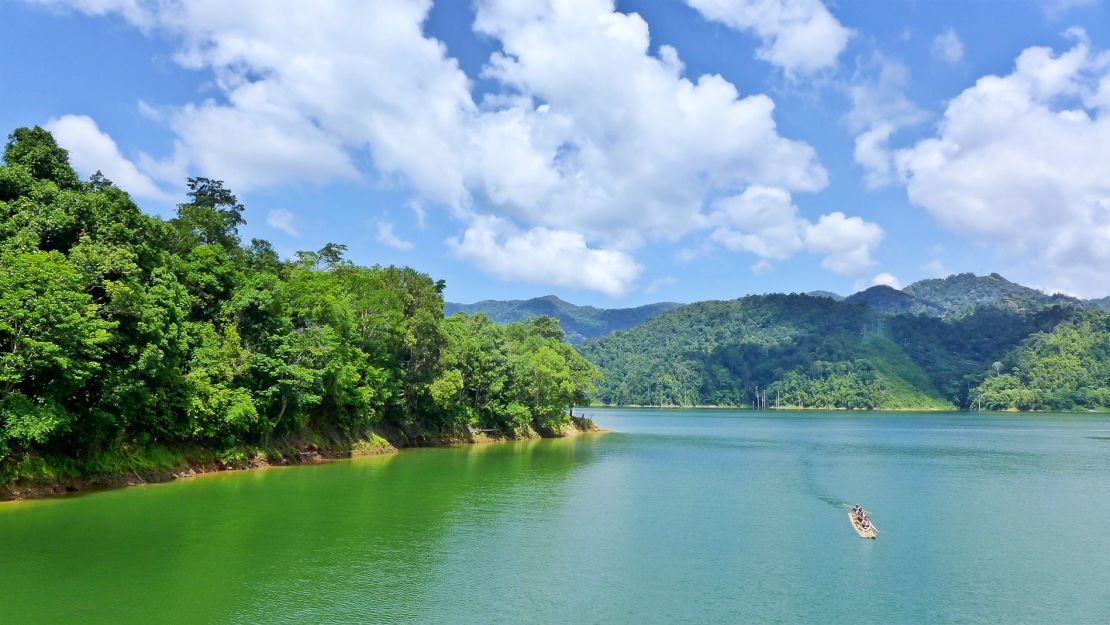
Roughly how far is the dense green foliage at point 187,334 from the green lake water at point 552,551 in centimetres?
420

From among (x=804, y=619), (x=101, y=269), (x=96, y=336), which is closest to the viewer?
(x=804, y=619)

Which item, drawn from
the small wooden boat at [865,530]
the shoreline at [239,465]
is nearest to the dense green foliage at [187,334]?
the shoreline at [239,465]

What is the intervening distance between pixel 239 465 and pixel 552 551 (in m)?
27.2

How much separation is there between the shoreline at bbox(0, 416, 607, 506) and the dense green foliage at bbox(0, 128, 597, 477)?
1.17 meters

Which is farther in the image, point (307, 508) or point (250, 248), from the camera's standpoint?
point (250, 248)

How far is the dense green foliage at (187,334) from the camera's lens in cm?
2806

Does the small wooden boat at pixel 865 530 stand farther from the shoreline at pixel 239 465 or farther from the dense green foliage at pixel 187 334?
the shoreline at pixel 239 465

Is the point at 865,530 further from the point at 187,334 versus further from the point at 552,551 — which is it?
the point at 187,334

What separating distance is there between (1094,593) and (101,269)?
130 ft

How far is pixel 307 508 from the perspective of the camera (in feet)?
102

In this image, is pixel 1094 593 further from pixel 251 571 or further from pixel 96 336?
pixel 96 336

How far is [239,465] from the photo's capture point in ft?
141

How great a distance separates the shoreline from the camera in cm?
3058

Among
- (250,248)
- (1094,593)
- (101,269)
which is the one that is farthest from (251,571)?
(250,248)
